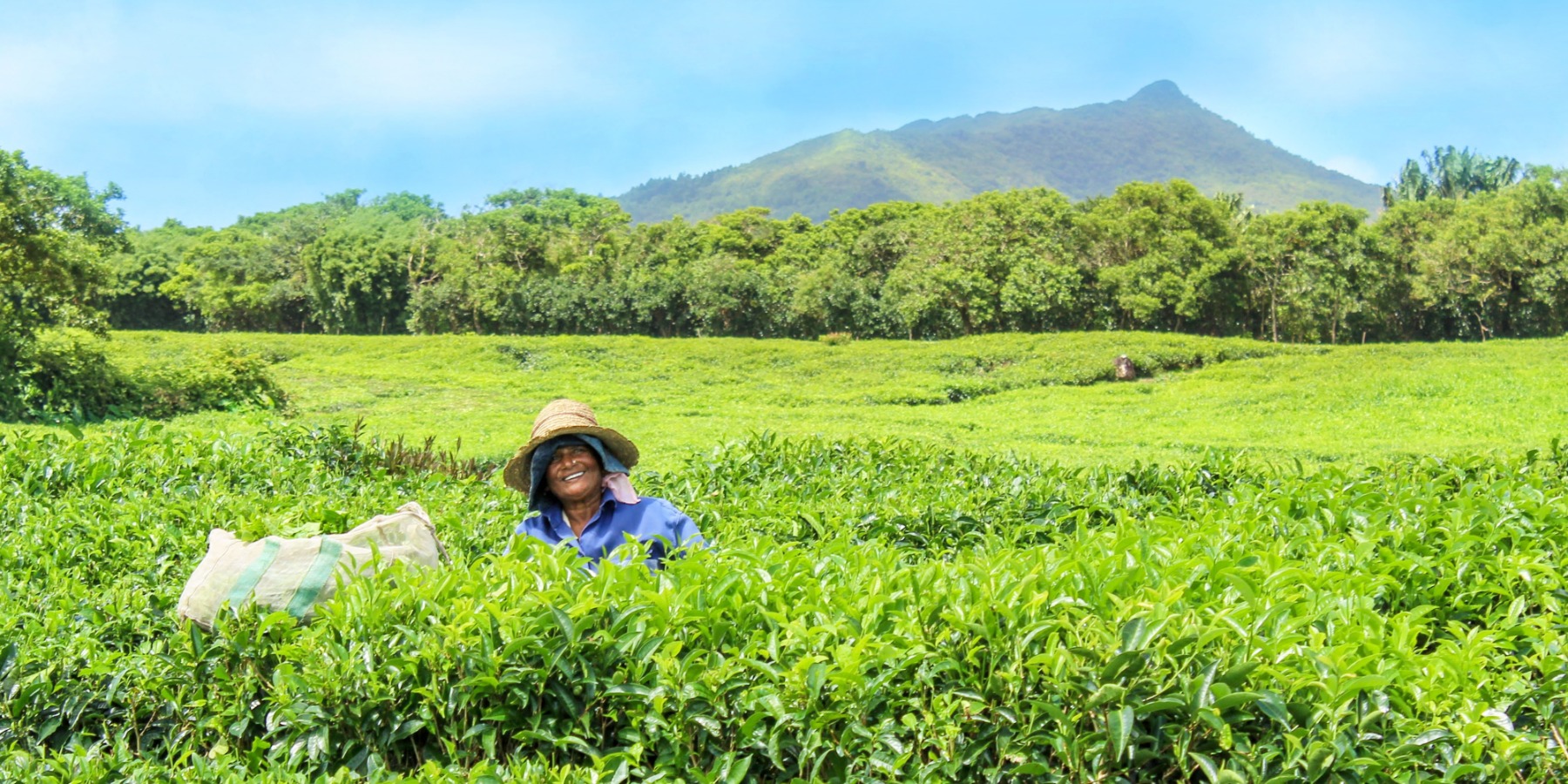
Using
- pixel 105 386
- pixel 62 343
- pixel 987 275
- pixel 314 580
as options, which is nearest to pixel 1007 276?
pixel 987 275

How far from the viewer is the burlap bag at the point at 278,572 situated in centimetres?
282

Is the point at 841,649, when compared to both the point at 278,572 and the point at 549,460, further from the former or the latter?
the point at 549,460

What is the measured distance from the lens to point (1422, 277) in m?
33.5

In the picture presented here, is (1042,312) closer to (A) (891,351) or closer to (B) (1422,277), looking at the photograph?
(A) (891,351)

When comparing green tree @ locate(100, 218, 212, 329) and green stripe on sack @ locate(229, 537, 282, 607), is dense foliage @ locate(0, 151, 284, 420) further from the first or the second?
green tree @ locate(100, 218, 212, 329)

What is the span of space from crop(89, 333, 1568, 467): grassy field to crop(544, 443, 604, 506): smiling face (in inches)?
143

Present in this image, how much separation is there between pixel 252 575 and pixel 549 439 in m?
1.25

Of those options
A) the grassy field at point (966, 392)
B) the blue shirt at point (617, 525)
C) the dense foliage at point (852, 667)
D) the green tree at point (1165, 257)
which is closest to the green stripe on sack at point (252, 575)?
the dense foliage at point (852, 667)

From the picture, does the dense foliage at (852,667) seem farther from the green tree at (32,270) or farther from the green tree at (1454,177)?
the green tree at (1454,177)

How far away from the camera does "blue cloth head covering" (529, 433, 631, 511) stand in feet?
13.0

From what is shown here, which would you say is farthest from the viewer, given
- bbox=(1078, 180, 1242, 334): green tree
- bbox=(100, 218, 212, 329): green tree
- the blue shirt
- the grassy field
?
bbox=(100, 218, 212, 329): green tree

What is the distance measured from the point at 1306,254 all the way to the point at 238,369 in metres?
29.2

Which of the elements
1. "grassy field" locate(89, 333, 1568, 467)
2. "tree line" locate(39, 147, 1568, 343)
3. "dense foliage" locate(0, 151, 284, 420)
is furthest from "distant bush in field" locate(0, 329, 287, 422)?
"tree line" locate(39, 147, 1568, 343)

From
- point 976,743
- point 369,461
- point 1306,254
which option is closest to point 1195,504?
point 976,743
